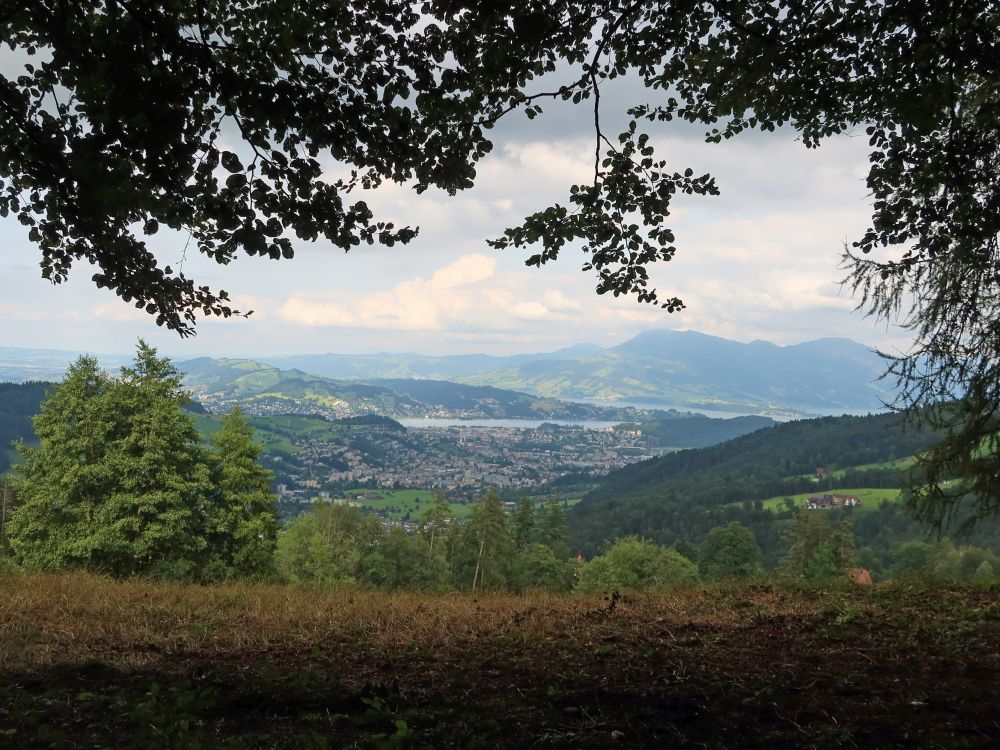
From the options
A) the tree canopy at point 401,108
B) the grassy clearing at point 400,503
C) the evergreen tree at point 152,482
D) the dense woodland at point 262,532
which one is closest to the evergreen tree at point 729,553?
the dense woodland at point 262,532

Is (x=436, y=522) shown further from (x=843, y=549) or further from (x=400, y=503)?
(x=400, y=503)

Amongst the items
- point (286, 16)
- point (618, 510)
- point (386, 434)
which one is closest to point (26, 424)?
point (386, 434)

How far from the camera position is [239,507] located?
20453 millimetres

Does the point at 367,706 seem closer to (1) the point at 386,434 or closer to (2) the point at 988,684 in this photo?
(2) the point at 988,684

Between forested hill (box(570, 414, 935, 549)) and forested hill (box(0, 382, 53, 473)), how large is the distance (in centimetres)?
9333

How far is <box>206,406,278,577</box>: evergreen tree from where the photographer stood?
66.5 ft

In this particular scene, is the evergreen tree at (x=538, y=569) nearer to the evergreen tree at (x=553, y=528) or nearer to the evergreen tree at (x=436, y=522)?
the evergreen tree at (x=553, y=528)

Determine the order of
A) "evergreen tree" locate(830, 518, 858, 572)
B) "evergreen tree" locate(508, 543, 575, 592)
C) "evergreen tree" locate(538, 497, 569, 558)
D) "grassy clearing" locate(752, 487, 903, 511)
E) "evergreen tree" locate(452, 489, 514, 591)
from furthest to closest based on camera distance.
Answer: "grassy clearing" locate(752, 487, 903, 511) → "evergreen tree" locate(538, 497, 569, 558) → "evergreen tree" locate(508, 543, 575, 592) → "evergreen tree" locate(452, 489, 514, 591) → "evergreen tree" locate(830, 518, 858, 572)

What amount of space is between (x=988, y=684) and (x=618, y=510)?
316 ft

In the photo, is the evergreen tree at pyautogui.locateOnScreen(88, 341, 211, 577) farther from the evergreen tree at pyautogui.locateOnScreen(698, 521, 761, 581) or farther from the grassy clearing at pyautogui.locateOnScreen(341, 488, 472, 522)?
the grassy clearing at pyautogui.locateOnScreen(341, 488, 472, 522)

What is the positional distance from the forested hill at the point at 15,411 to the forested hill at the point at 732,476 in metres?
93.3

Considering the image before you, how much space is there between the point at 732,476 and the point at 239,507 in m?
121

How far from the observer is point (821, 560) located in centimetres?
2914

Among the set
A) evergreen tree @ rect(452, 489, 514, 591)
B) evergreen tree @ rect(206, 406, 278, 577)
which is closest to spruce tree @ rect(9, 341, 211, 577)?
evergreen tree @ rect(206, 406, 278, 577)
